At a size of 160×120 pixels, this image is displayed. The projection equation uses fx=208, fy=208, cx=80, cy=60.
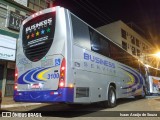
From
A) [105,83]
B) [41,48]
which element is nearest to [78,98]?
[41,48]

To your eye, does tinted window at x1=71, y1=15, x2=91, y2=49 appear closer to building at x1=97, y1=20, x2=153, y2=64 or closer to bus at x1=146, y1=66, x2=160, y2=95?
bus at x1=146, y1=66, x2=160, y2=95

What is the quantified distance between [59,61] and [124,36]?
4382 cm

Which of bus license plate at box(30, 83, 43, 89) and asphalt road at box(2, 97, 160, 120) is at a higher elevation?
bus license plate at box(30, 83, 43, 89)

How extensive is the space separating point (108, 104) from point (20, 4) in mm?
13662

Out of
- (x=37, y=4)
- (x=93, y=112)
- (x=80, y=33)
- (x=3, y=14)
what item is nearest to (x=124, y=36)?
(x=37, y=4)

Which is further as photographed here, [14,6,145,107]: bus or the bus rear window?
the bus rear window

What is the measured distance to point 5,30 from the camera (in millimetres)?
18078

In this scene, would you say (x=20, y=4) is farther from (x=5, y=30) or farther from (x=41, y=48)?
(x=41, y=48)

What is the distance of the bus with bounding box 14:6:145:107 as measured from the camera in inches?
287

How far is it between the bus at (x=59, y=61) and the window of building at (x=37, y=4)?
12925 mm

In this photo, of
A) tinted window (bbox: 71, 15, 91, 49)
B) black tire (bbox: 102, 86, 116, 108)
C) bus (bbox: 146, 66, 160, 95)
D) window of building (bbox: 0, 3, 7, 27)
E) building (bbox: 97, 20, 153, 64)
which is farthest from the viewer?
building (bbox: 97, 20, 153, 64)

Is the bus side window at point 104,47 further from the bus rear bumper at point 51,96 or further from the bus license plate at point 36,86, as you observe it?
the bus license plate at point 36,86

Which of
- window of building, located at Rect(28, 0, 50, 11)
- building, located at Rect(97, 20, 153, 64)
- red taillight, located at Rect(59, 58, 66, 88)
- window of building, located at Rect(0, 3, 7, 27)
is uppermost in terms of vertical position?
building, located at Rect(97, 20, 153, 64)

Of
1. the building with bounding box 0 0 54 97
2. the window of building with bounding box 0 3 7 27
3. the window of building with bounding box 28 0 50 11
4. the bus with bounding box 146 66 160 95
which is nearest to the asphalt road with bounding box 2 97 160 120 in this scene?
the building with bounding box 0 0 54 97
